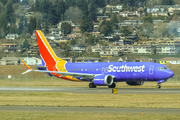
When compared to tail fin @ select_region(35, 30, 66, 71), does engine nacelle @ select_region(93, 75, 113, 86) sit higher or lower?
lower

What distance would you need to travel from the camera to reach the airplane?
199ft

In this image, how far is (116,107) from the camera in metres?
34.7

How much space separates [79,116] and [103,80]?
32652 millimetres

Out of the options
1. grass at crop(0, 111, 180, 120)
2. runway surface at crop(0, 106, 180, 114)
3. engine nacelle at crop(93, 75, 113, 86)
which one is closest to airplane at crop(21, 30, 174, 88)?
engine nacelle at crop(93, 75, 113, 86)

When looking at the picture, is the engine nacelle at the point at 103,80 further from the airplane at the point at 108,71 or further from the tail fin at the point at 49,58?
the tail fin at the point at 49,58

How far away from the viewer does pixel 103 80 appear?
202 ft

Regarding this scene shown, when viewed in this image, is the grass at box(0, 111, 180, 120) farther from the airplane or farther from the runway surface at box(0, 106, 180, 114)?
the airplane

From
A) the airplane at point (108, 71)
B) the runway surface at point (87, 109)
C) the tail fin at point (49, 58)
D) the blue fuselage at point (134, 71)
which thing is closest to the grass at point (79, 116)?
the runway surface at point (87, 109)

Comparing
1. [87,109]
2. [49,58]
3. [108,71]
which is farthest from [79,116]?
[49,58]

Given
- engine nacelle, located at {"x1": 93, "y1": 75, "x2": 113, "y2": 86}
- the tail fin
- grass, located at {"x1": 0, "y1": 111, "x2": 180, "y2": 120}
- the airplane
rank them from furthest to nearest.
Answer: the tail fin
engine nacelle, located at {"x1": 93, "y1": 75, "x2": 113, "y2": 86}
the airplane
grass, located at {"x1": 0, "y1": 111, "x2": 180, "y2": 120}

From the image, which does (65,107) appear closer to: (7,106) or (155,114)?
(7,106)

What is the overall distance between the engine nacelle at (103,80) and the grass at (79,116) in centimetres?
3118

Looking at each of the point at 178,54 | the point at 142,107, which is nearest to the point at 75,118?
the point at 142,107

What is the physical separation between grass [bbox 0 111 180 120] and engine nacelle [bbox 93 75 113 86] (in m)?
31.2
